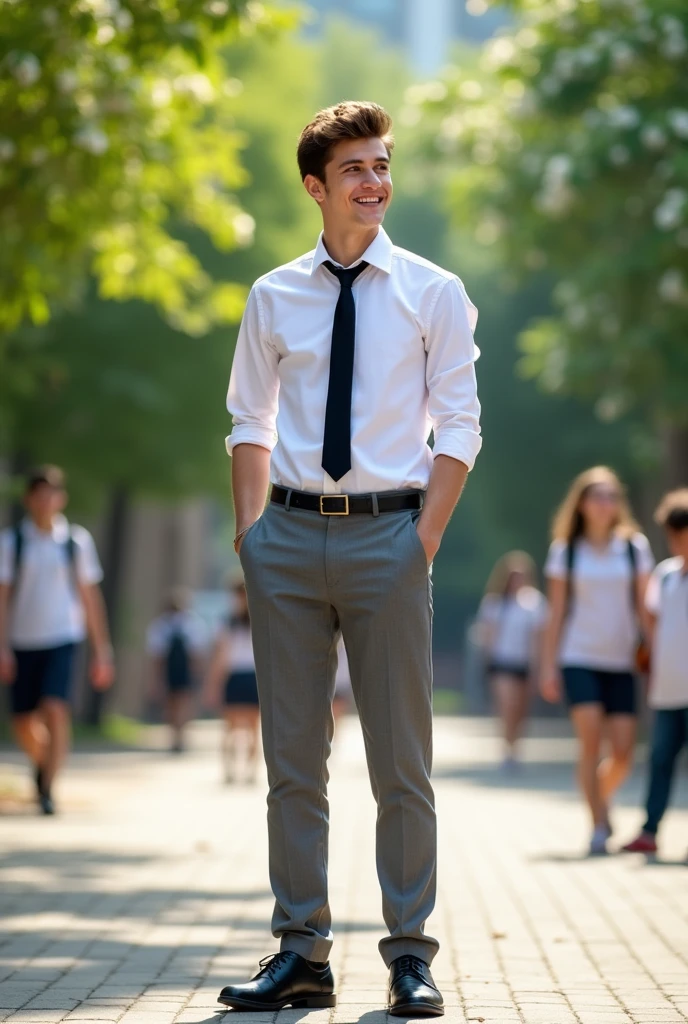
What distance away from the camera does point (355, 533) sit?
5.23 metres

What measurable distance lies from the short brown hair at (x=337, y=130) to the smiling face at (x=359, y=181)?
20 mm

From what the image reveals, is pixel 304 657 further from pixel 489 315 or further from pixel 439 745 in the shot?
pixel 489 315

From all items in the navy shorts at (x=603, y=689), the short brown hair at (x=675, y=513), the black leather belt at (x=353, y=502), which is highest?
the short brown hair at (x=675, y=513)

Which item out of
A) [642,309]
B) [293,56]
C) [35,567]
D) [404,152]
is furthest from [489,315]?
[35,567]

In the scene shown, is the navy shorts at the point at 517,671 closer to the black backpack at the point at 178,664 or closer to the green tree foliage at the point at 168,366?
the black backpack at the point at 178,664

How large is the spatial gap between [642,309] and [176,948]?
13.0 m

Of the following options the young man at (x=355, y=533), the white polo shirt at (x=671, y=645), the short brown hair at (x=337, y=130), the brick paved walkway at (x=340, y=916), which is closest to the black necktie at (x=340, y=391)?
the young man at (x=355, y=533)

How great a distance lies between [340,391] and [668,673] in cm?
531

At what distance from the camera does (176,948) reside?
6.69 m

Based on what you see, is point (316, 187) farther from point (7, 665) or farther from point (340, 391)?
point (7, 665)

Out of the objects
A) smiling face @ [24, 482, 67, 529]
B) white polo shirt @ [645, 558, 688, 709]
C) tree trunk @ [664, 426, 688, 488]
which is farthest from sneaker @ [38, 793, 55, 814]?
tree trunk @ [664, 426, 688, 488]

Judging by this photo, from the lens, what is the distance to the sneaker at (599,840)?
10195 mm

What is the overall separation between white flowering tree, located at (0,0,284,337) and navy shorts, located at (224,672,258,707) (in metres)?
3.89

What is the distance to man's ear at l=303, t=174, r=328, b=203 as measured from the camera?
5.41 m
